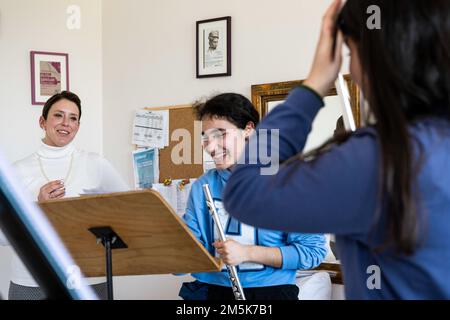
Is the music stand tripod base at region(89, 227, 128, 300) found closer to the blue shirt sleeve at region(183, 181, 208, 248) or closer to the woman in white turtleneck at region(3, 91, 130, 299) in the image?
the blue shirt sleeve at region(183, 181, 208, 248)

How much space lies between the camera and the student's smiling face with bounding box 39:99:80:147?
8.24 feet

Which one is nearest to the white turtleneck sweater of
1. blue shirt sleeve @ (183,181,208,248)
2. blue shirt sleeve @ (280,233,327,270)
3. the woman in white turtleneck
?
the woman in white turtleneck

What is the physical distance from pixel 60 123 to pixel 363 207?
2.01 m

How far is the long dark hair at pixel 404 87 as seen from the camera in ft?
2.24

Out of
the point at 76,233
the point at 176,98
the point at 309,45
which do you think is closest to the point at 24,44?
the point at 176,98

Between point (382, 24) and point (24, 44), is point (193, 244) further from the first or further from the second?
point (24, 44)

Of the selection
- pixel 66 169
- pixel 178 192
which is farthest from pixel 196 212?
pixel 178 192

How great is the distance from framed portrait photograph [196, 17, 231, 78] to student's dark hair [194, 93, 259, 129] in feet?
3.93

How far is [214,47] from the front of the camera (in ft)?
10.4

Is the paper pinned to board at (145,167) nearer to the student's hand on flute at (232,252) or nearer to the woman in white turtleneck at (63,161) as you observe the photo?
the woman in white turtleneck at (63,161)

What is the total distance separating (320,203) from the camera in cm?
71

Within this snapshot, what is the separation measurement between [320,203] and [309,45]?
7.14ft

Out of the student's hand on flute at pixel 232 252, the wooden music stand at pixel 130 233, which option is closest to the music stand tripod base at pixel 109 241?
the wooden music stand at pixel 130 233

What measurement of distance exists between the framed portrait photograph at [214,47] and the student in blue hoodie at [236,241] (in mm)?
1160
